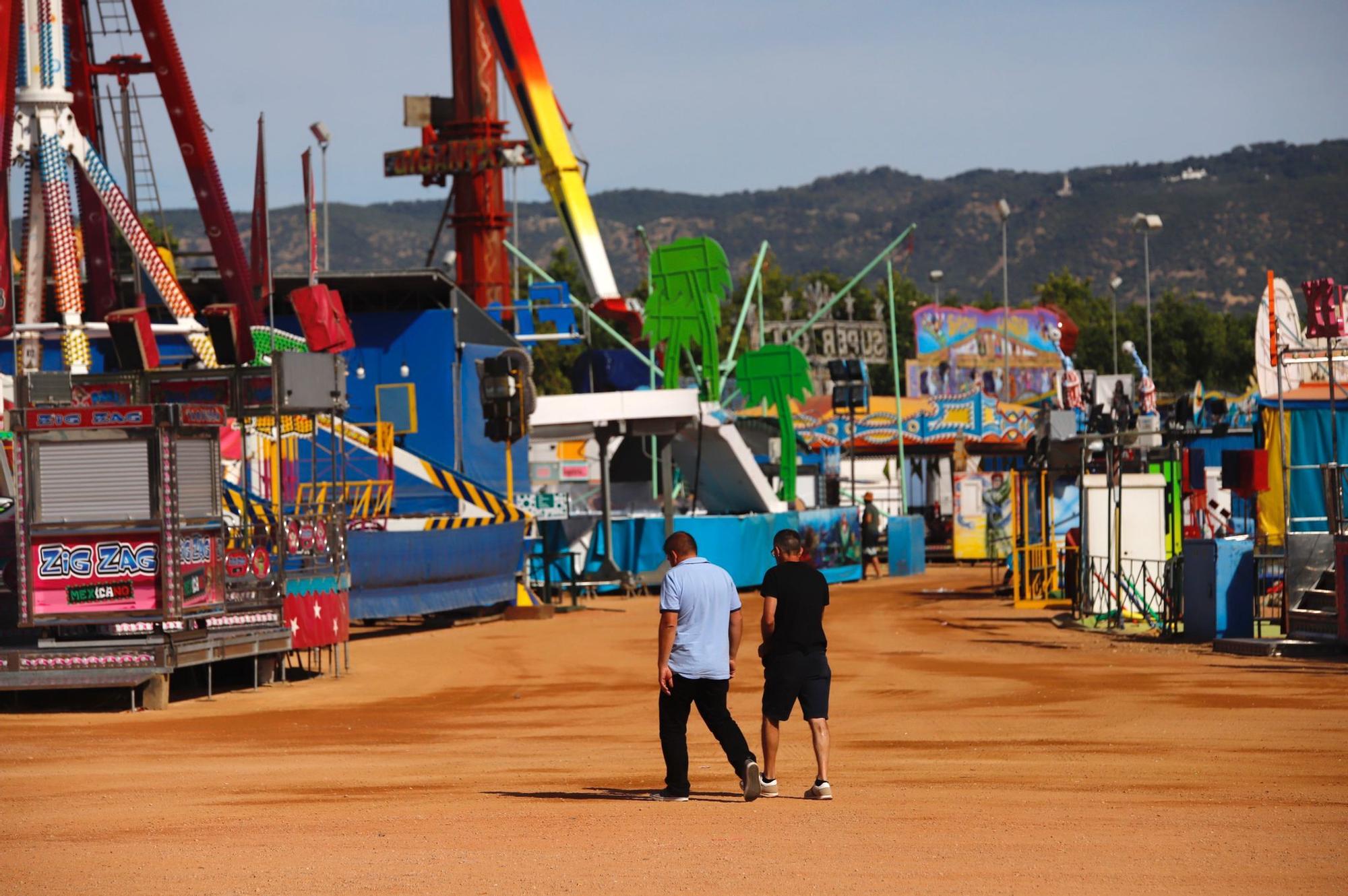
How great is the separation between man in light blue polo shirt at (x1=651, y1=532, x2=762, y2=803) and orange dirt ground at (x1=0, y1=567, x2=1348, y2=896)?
35 centimetres

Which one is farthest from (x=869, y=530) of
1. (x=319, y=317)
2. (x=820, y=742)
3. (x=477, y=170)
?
(x=820, y=742)

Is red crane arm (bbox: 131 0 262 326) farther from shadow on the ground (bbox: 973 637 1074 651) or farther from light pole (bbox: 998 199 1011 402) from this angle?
light pole (bbox: 998 199 1011 402)

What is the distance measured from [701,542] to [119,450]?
1915 cm

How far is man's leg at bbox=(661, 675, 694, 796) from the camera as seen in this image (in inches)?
421

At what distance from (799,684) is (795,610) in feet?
1.40

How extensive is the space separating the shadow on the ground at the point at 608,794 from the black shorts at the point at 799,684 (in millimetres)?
674

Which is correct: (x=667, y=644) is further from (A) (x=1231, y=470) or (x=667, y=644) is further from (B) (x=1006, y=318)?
(B) (x=1006, y=318)

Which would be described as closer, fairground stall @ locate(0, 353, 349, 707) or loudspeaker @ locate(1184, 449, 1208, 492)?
fairground stall @ locate(0, 353, 349, 707)

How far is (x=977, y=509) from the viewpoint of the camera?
45812mm

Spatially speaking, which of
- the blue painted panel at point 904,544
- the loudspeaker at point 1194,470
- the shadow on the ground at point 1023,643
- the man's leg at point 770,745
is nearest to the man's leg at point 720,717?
the man's leg at point 770,745

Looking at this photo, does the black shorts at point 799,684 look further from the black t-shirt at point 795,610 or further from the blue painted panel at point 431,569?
the blue painted panel at point 431,569

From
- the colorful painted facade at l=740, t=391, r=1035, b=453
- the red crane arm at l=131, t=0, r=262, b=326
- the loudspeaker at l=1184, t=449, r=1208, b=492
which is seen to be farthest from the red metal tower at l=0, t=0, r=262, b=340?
the colorful painted facade at l=740, t=391, r=1035, b=453

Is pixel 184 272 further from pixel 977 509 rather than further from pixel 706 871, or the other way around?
pixel 706 871

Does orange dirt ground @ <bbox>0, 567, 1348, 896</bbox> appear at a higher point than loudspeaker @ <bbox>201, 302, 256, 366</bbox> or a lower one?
lower
